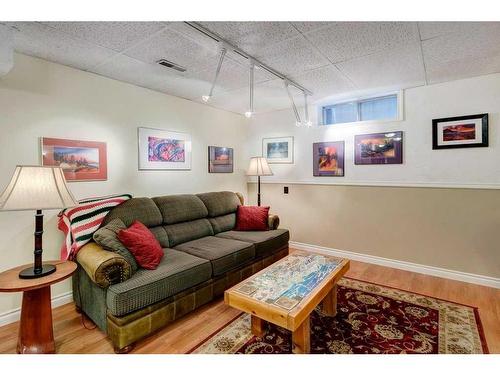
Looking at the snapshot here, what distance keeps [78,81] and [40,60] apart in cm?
32

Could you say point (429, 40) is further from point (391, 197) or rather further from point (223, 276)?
point (223, 276)

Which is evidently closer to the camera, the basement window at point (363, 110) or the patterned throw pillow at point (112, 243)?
the patterned throw pillow at point (112, 243)

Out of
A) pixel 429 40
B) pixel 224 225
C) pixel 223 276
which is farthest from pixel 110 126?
pixel 429 40

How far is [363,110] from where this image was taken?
3.70 metres

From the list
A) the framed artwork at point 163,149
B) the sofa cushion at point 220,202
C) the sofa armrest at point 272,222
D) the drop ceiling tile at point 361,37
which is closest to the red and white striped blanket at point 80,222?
the framed artwork at point 163,149

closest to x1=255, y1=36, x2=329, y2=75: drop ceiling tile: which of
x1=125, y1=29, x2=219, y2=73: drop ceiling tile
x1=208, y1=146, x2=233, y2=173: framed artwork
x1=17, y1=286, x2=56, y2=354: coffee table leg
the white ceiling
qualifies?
the white ceiling

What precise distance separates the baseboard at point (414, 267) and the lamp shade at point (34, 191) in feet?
10.9

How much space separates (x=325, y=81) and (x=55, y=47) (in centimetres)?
265

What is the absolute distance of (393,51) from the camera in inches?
90.4

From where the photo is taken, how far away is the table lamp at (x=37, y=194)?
1594mm

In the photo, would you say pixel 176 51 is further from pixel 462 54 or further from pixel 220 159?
pixel 462 54

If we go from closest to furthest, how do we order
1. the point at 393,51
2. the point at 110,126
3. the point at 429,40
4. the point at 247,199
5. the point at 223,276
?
1. the point at 429,40
2. the point at 393,51
3. the point at 223,276
4. the point at 110,126
5. the point at 247,199

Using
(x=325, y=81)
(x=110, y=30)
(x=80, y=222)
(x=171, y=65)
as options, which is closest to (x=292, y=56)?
(x=325, y=81)

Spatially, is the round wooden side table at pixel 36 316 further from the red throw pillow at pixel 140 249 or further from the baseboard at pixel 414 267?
the baseboard at pixel 414 267
